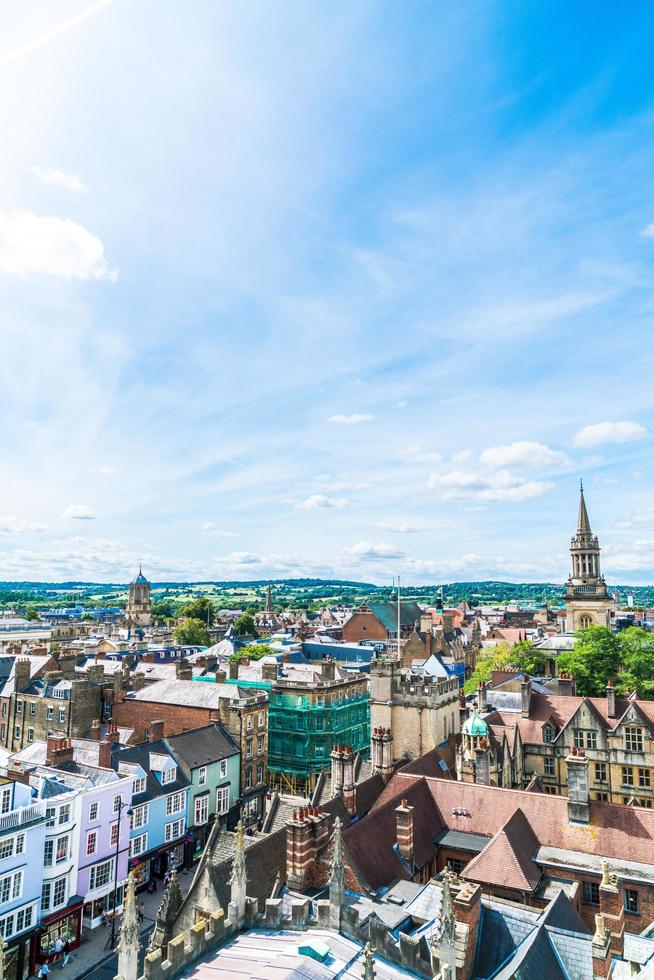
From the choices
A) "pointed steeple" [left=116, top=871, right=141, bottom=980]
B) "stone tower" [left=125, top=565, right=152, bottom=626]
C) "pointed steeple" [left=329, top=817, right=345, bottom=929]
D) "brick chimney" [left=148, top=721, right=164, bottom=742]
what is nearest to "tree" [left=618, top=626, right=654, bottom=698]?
"brick chimney" [left=148, top=721, right=164, bottom=742]

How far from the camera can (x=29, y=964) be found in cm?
3247

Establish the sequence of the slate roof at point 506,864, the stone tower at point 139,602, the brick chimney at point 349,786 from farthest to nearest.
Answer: the stone tower at point 139,602 < the brick chimney at point 349,786 < the slate roof at point 506,864

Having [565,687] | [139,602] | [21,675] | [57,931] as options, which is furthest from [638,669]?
[139,602]

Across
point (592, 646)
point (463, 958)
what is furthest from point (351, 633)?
point (463, 958)

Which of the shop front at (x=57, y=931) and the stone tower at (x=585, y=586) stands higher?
the stone tower at (x=585, y=586)

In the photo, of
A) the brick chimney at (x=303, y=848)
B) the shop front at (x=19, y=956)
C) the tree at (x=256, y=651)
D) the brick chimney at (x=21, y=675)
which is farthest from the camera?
the tree at (x=256, y=651)

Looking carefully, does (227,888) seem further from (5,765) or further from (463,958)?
(5,765)

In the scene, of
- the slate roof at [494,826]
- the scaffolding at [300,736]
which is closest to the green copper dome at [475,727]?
the slate roof at [494,826]

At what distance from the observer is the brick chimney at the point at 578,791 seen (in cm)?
3266

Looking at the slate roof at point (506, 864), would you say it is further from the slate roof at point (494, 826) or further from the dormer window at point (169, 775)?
the dormer window at point (169, 775)

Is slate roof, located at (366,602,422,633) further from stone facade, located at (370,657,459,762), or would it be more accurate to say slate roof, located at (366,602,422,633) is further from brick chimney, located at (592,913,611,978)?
brick chimney, located at (592,913,611,978)

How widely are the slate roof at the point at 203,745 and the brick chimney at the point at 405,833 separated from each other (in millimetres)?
Answer: 21305

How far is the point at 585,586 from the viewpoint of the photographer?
11350cm

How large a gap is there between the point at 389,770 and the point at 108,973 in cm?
1862
